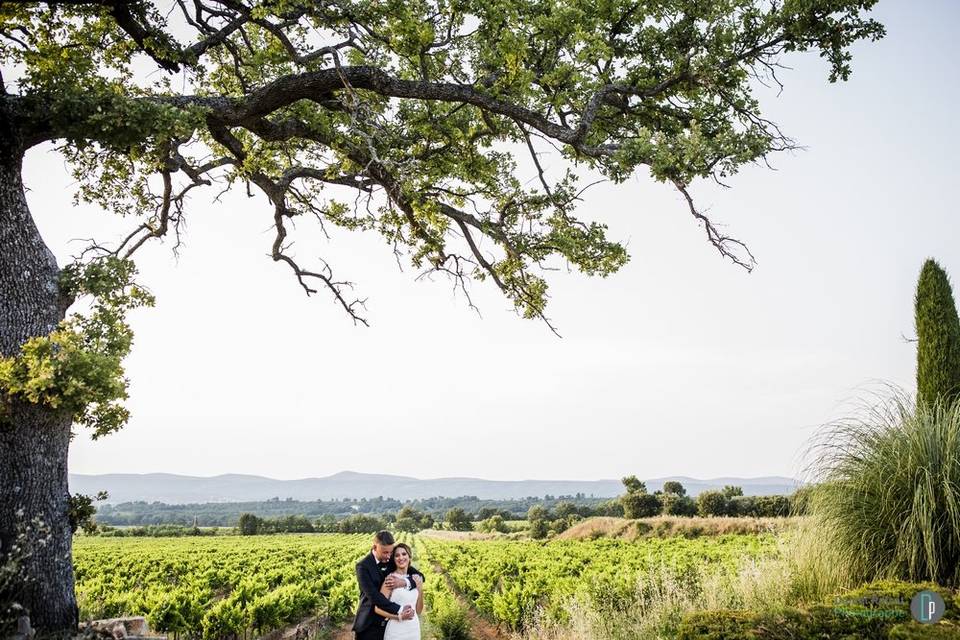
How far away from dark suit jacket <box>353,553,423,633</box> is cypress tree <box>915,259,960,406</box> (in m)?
8.87

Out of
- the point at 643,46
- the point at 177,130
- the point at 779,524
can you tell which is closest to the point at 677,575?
the point at 779,524

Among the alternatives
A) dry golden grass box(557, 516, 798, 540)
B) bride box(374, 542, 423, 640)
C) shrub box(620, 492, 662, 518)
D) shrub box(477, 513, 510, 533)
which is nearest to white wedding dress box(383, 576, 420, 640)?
bride box(374, 542, 423, 640)

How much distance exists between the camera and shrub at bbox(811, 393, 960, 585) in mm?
6375

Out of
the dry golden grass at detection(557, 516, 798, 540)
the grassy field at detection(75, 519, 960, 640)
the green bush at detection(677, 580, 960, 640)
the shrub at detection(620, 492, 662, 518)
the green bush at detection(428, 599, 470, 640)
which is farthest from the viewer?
the shrub at detection(620, 492, 662, 518)

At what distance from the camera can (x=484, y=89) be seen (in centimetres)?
793

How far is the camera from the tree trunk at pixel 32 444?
580cm

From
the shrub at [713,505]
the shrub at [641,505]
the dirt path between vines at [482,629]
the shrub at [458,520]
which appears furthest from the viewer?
the shrub at [458,520]

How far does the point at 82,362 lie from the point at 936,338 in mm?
12196

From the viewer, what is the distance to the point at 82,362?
5.51m

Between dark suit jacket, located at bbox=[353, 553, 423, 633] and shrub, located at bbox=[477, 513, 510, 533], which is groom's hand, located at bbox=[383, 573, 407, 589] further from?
shrub, located at bbox=[477, 513, 510, 533]

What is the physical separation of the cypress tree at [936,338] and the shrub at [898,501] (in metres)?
2.86

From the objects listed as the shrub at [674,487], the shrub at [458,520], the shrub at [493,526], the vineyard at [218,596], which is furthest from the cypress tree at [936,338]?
the shrub at [458,520]

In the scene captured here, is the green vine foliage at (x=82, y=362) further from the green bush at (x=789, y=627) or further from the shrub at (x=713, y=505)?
the shrub at (x=713, y=505)

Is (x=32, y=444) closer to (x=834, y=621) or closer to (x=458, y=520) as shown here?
(x=834, y=621)
